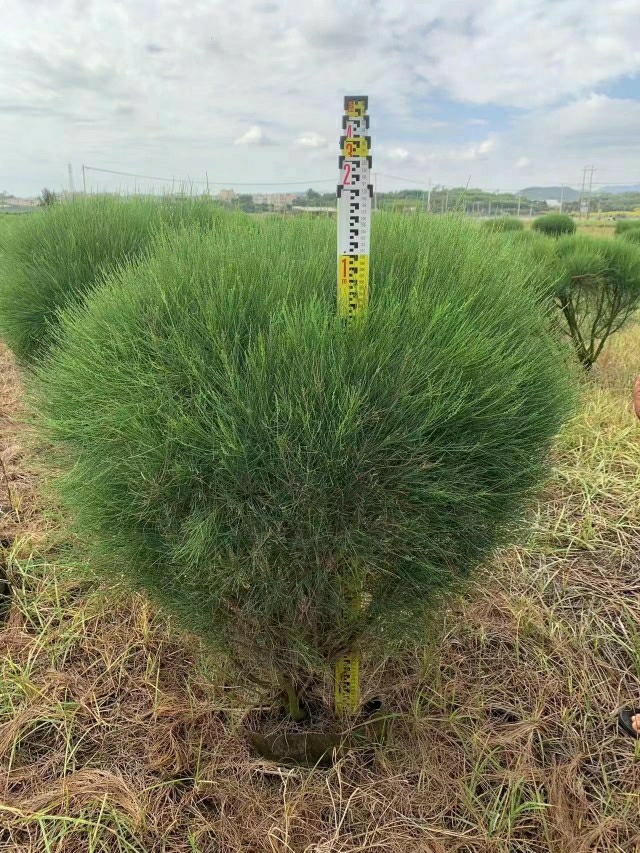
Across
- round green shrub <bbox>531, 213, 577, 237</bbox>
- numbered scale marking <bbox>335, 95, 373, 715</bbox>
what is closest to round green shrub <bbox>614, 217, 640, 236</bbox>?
round green shrub <bbox>531, 213, 577, 237</bbox>

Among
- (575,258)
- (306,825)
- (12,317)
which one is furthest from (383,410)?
(575,258)

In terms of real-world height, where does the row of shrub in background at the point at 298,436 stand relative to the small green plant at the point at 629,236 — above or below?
below

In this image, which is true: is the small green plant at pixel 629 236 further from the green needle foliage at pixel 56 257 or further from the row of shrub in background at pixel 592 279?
the green needle foliage at pixel 56 257

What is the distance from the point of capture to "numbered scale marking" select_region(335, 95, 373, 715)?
1.58 metres

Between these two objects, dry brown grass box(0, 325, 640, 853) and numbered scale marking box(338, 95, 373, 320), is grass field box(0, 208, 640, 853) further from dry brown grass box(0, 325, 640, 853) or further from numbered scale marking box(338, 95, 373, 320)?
numbered scale marking box(338, 95, 373, 320)

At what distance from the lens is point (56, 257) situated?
398cm

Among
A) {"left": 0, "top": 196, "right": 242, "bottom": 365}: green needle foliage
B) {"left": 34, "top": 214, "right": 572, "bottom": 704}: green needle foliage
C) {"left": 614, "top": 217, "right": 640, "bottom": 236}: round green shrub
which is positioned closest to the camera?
{"left": 34, "top": 214, "right": 572, "bottom": 704}: green needle foliage

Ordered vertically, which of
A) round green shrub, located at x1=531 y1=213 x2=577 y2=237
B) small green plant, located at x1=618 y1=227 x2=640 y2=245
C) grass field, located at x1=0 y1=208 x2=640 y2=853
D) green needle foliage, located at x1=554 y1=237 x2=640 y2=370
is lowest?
grass field, located at x1=0 y1=208 x2=640 y2=853

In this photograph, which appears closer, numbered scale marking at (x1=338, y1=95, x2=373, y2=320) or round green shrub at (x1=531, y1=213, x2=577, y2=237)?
numbered scale marking at (x1=338, y1=95, x2=373, y2=320)

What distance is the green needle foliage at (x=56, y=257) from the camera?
152 inches

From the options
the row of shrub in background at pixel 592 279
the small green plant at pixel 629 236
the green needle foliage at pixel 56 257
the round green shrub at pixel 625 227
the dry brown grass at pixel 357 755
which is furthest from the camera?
the round green shrub at pixel 625 227

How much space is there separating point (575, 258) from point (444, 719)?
16.4ft

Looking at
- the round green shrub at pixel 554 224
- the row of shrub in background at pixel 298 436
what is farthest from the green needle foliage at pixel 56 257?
the round green shrub at pixel 554 224

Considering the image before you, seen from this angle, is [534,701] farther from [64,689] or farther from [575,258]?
[575,258]
